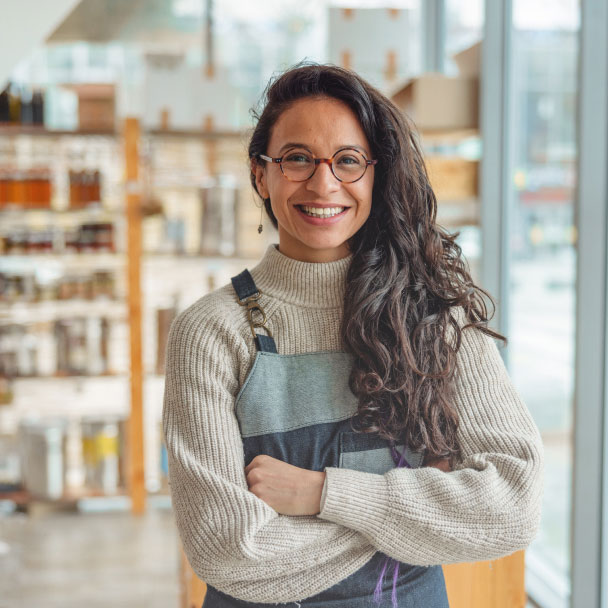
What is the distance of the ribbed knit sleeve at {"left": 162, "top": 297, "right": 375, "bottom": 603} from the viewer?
1.15 meters

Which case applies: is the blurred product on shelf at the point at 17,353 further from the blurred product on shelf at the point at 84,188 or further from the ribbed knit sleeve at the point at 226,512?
the ribbed knit sleeve at the point at 226,512

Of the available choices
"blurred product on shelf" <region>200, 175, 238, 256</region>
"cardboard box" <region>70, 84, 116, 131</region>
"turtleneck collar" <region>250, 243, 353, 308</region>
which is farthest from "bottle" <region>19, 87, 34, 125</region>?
"turtleneck collar" <region>250, 243, 353, 308</region>

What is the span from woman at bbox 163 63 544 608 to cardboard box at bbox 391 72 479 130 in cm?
220

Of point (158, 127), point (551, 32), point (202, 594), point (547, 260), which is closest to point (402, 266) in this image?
point (202, 594)

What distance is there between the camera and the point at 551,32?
9.50 ft

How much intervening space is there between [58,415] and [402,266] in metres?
3.26

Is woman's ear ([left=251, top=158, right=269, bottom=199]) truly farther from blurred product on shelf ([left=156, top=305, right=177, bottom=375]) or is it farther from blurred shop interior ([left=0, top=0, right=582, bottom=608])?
blurred product on shelf ([left=156, top=305, right=177, bottom=375])

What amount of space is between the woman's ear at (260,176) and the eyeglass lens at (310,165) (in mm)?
109

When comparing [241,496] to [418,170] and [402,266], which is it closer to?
[402,266]

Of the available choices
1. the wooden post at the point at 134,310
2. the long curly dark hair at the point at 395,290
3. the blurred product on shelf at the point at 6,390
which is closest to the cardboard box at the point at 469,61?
the wooden post at the point at 134,310

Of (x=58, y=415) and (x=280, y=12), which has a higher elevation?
(x=280, y=12)

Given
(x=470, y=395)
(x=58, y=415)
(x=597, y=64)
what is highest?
(x=597, y=64)

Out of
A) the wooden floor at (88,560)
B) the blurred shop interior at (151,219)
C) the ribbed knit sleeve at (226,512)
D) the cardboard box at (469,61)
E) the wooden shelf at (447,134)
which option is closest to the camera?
the ribbed knit sleeve at (226,512)

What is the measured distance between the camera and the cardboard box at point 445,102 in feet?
11.2
